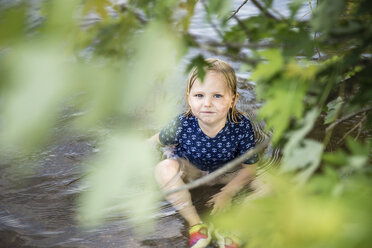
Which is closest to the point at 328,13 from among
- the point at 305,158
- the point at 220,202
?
the point at 305,158

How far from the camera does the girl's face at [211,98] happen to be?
2227mm

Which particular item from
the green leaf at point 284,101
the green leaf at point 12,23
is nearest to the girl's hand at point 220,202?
the green leaf at point 284,101

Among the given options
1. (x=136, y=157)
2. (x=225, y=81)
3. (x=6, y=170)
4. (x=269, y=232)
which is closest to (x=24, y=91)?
(x=136, y=157)

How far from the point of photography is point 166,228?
206 centimetres

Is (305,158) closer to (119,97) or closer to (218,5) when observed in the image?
(218,5)

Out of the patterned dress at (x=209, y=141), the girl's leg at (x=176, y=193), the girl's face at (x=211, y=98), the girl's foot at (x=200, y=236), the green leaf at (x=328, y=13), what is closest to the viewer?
the green leaf at (x=328, y=13)

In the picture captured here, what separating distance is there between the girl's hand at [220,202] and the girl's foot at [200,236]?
8.2 inches

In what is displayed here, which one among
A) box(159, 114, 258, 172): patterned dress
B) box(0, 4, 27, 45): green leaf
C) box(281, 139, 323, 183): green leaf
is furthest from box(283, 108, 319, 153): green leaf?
box(159, 114, 258, 172): patterned dress

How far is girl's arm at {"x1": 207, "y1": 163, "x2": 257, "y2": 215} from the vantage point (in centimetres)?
223

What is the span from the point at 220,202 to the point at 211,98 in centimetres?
59

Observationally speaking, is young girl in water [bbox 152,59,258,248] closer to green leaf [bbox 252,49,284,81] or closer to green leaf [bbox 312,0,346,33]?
green leaf [bbox 252,49,284,81]

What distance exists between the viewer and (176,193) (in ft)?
7.25

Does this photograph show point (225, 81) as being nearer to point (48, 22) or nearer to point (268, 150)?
point (268, 150)

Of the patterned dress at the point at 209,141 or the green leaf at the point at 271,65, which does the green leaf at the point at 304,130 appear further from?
the patterned dress at the point at 209,141
